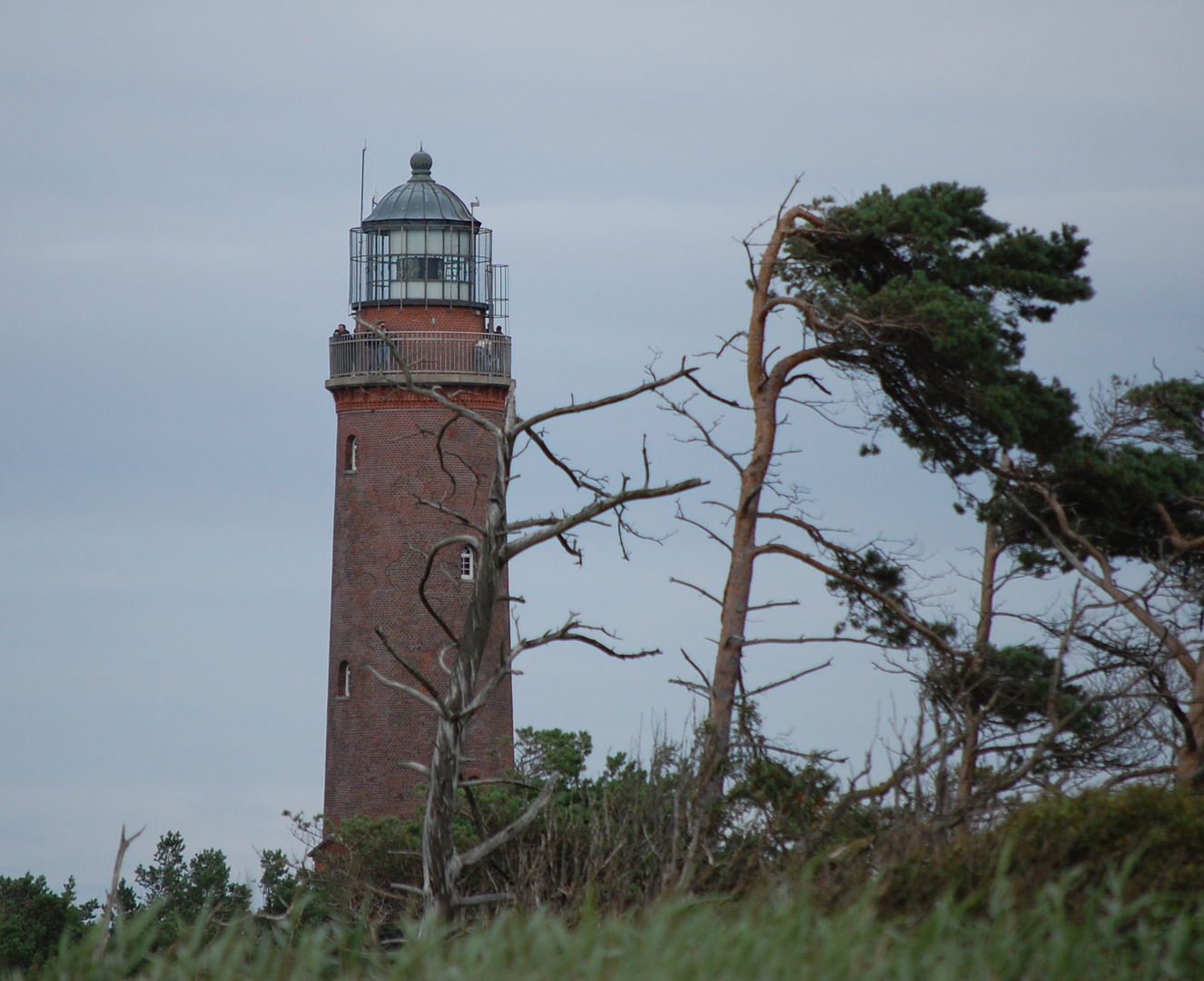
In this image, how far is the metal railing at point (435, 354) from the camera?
29.8 meters

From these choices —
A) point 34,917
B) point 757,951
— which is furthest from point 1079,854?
point 34,917

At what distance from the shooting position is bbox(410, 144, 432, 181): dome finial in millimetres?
32031

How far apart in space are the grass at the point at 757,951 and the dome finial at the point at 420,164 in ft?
84.8

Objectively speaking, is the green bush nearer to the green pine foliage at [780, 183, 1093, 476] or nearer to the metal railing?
the green pine foliage at [780, 183, 1093, 476]

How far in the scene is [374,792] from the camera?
29078 millimetres

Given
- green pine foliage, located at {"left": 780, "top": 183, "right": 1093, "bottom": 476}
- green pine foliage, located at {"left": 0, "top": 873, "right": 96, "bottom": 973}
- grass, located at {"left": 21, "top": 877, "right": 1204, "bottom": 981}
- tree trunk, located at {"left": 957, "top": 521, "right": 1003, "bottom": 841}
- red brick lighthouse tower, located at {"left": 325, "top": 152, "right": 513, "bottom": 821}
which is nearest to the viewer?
grass, located at {"left": 21, "top": 877, "right": 1204, "bottom": 981}

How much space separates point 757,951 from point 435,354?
2401cm

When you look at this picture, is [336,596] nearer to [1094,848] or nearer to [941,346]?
[941,346]

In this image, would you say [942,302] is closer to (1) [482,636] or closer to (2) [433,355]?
(1) [482,636]

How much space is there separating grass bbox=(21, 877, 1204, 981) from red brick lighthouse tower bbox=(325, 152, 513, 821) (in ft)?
70.9

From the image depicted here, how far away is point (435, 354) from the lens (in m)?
29.9

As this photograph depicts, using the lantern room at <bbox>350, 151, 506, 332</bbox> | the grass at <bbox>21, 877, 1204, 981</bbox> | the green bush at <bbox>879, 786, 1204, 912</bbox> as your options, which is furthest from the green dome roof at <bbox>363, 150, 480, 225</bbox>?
the grass at <bbox>21, 877, 1204, 981</bbox>

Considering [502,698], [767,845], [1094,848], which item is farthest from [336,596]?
[1094,848]

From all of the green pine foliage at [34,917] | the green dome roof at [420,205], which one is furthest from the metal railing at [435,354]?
the green pine foliage at [34,917]
